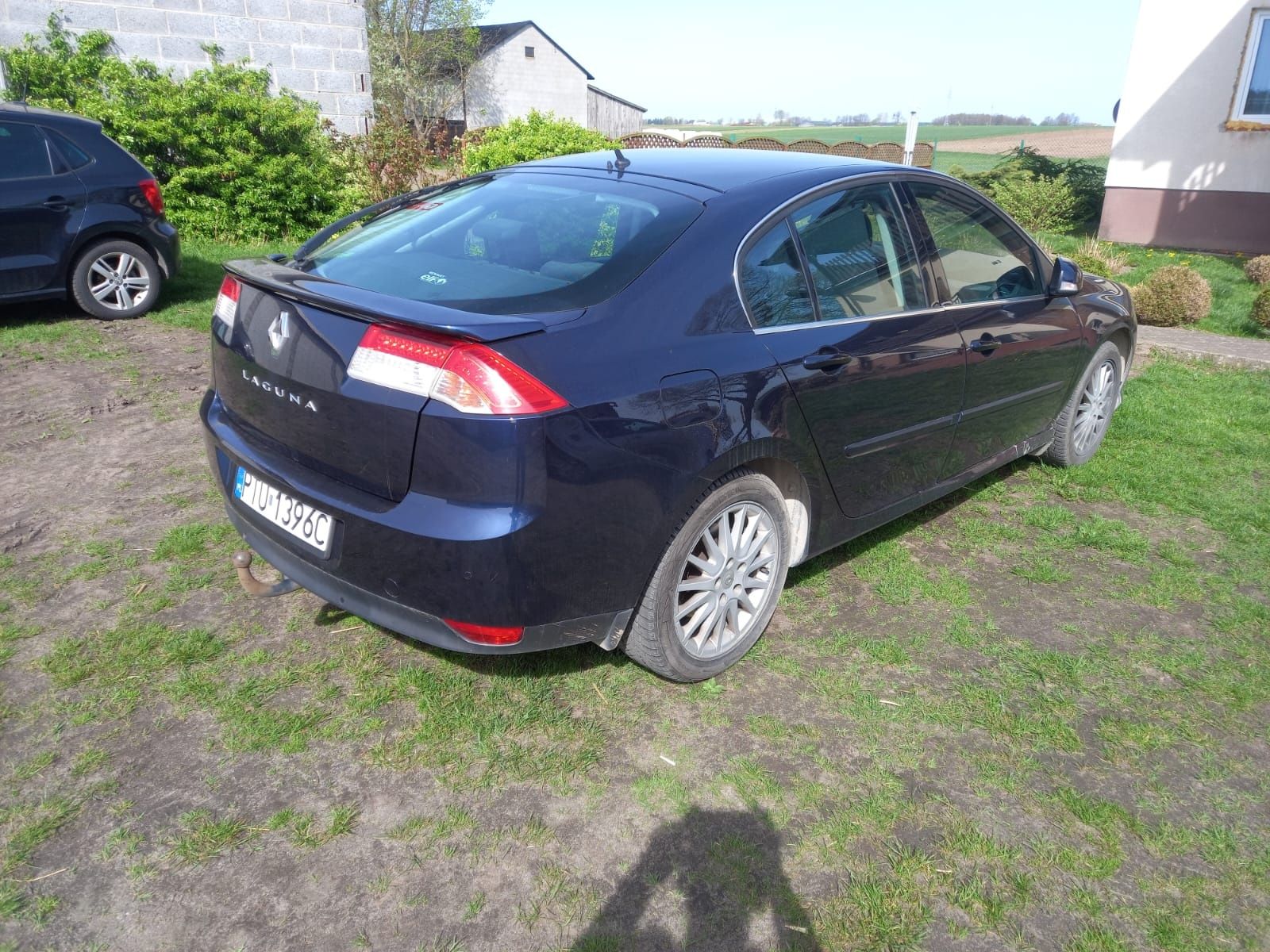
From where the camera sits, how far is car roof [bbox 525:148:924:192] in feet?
11.1

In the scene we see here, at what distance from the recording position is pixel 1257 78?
13.3 meters

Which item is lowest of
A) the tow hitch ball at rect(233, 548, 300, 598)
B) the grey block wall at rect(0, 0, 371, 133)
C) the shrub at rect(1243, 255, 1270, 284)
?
the tow hitch ball at rect(233, 548, 300, 598)

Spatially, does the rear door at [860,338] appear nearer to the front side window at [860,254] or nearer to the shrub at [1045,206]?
the front side window at [860,254]

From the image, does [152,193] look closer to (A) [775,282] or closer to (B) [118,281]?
(B) [118,281]

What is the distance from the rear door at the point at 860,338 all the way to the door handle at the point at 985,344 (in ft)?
0.38

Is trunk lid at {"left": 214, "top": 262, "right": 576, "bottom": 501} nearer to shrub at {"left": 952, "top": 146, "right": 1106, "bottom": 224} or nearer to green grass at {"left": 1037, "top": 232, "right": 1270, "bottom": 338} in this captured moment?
green grass at {"left": 1037, "top": 232, "right": 1270, "bottom": 338}

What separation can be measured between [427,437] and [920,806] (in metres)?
1.72

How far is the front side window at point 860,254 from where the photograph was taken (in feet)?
11.0

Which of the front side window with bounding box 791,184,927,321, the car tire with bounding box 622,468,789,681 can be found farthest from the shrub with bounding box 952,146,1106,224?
the car tire with bounding box 622,468,789,681

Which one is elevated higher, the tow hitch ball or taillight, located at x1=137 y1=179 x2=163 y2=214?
taillight, located at x1=137 y1=179 x2=163 y2=214

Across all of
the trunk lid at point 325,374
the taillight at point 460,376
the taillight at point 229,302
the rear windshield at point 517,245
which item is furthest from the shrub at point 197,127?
the taillight at point 460,376

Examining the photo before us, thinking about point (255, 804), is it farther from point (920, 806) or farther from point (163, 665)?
point (920, 806)

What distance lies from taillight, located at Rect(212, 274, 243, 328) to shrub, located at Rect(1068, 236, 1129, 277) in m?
8.42

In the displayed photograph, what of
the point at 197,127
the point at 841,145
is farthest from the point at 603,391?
the point at 841,145
